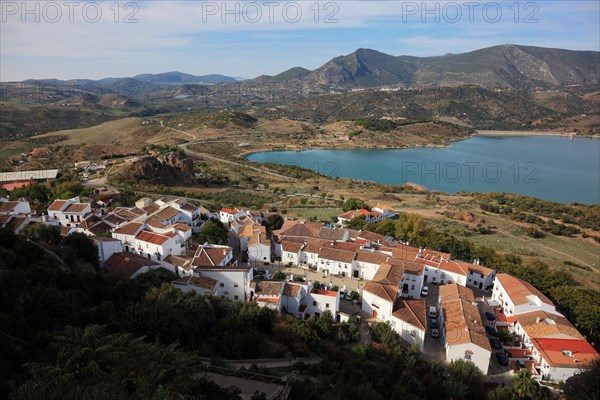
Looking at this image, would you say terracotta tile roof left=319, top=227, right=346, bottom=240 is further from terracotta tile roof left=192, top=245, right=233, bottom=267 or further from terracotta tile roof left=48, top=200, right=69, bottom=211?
terracotta tile roof left=48, top=200, right=69, bottom=211

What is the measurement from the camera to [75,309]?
11281 millimetres

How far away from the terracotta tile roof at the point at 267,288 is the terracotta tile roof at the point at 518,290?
11.9 m

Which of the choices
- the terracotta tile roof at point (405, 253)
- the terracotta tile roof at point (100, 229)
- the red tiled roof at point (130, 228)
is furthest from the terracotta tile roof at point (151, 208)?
the terracotta tile roof at point (405, 253)

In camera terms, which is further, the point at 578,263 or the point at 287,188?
the point at 287,188

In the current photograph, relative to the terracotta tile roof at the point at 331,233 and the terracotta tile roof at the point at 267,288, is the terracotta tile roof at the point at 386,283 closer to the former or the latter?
the terracotta tile roof at the point at 267,288

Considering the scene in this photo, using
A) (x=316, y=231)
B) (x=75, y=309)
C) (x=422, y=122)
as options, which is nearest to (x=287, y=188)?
(x=316, y=231)

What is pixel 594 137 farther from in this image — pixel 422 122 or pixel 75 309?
pixel 75 309

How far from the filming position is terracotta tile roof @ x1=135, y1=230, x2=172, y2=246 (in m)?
20.9

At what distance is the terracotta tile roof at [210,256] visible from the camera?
19562 millimetres

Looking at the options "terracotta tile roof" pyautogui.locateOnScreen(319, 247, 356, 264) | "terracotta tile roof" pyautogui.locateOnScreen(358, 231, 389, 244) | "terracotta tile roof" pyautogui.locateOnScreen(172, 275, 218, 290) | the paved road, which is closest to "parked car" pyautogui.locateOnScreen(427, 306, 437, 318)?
"terracotta tile roof" pyautogui.locateOnScreen(319, 247, 356, 264)

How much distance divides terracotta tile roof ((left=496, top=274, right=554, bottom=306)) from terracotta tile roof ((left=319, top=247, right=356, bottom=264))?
8.42m

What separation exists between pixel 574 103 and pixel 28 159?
598 ft

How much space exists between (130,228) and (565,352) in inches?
868

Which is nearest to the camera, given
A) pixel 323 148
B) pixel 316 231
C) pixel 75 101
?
pixel 316 231
